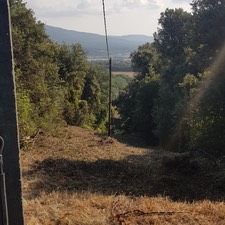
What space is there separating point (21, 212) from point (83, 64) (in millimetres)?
31269

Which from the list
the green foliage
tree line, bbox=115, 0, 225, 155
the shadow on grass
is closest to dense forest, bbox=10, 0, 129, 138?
the shadow on grass

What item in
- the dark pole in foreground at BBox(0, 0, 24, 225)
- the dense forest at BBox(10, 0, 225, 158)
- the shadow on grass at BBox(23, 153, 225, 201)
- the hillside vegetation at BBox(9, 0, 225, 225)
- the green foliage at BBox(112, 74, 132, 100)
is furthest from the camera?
the green foliage at BBox(112, 74, 132, 100)

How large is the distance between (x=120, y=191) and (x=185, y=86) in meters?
13.9

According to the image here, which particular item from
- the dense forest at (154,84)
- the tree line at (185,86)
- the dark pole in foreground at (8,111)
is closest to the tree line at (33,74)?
the dense forest at (154,84)

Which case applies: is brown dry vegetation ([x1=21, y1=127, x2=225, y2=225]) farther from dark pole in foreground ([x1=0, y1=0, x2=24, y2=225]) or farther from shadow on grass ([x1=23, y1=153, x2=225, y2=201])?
dark pole in foreground ([x1=0, y1=0, x2=24, y2=225])

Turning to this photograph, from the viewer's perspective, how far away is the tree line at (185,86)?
40.2ft

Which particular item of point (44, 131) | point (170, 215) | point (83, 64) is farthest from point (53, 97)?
point (170, 215)

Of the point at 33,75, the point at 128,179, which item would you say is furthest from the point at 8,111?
the point at 33,75

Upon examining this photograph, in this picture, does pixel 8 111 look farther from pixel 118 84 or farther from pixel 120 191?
pixel 118 84

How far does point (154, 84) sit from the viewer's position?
30766 mm

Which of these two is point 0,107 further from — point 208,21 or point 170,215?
point 208,21

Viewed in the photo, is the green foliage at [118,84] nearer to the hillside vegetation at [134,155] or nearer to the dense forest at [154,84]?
the dense forest at [154,84]

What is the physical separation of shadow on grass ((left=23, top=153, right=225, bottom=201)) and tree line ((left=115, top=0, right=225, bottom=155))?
2531mm

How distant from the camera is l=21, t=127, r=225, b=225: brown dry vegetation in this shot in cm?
385
